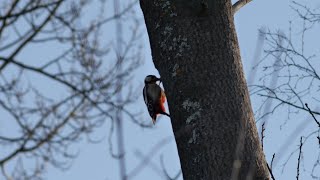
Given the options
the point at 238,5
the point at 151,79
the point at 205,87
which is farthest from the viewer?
the point at 151,79

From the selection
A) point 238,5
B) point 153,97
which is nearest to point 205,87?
point 238,5

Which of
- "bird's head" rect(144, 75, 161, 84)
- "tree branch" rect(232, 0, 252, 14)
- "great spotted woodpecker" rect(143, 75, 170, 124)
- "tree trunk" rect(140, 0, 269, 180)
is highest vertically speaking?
"bird's head" rect(144, 75, 161, 84)

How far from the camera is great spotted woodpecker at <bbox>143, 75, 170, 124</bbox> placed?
6.00 metres

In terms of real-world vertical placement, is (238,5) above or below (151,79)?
below

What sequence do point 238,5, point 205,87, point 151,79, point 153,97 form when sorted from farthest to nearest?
point 151,79
point 153,97
point 238,5
point 205,87

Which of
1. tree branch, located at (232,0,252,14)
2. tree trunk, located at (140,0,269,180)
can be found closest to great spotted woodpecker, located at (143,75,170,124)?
tree branch, located at (232,0,252,14)

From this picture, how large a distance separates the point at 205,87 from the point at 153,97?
3242 millimetres

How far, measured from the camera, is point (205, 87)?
2879 millimetres

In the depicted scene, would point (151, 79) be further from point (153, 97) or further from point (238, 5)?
point (238, 5)

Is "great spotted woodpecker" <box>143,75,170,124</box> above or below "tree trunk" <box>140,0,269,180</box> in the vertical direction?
above

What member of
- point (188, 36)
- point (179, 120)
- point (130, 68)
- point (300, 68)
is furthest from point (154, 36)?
point (130, 68)

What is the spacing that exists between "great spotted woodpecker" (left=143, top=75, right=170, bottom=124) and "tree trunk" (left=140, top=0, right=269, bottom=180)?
9.53ft

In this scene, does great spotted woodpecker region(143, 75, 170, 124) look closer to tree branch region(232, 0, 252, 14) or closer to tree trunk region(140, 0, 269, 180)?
tree branch region(232, 0, 252, 14)

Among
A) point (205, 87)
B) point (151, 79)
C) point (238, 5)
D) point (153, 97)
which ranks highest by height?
point (151, 79)
